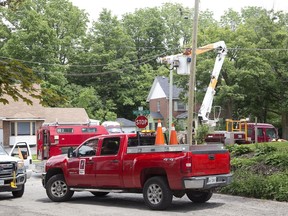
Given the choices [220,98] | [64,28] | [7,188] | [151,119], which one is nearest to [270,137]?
[220,98]

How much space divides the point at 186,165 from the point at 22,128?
115 ft

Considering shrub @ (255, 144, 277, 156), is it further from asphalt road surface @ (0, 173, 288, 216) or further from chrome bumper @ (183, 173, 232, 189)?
chrome bumper @ (183, 173, 232, 189)

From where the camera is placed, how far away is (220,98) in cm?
3869

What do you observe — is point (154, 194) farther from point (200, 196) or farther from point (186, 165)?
point (200, 196)

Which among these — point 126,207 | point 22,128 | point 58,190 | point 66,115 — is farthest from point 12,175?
point 66,115

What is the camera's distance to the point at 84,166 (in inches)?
490

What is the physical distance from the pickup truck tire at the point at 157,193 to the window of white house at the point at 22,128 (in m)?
33.9

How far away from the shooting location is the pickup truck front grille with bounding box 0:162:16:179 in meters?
13.2

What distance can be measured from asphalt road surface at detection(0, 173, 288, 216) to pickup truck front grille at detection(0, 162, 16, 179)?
73 centimetres

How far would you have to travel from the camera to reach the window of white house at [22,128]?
42.9 meters

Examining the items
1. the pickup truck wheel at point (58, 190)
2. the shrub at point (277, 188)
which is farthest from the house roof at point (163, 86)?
the shrub at point (277, 188)

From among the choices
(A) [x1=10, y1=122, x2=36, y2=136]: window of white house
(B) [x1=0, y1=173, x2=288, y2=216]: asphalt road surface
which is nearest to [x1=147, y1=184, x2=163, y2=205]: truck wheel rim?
(B) [x1=0, y1=173, x2=288, y2=216]: asphalt road surface

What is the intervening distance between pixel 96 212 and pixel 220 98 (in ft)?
95.4

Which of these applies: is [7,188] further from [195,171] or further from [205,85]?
[205,85]
